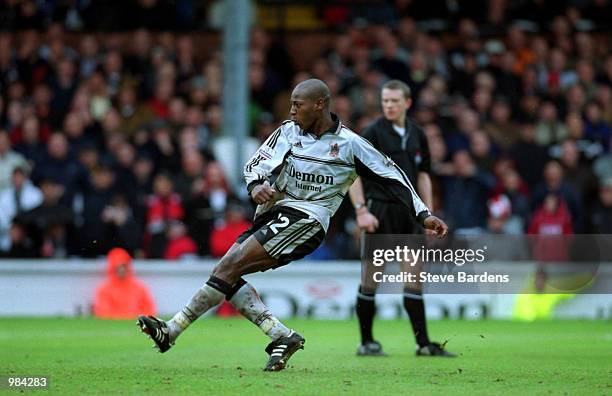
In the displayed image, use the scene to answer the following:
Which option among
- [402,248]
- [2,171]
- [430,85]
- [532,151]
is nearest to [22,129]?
[2,171]

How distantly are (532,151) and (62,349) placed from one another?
976cm

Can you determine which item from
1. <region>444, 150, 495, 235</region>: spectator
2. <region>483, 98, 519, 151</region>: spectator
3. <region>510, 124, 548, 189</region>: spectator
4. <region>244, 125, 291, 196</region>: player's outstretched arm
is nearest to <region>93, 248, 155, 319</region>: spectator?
<region>444, 150, 495, 235</region>: spectator

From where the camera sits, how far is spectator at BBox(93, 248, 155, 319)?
56.7ft

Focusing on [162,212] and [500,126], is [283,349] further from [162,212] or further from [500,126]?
[500,126]

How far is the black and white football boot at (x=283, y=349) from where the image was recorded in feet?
30.7

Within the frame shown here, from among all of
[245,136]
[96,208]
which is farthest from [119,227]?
[245,136]

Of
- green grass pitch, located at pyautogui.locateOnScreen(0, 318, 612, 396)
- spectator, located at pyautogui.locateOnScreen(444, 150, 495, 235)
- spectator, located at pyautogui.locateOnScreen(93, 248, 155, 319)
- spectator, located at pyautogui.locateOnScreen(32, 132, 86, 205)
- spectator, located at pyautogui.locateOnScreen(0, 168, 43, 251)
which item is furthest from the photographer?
spectator, located at pyautogui.locateOnScreen(32, 132, 86, 205)

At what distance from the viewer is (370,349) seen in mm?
11359

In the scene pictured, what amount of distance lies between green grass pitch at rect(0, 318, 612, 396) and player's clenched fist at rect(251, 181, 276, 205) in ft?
4.14

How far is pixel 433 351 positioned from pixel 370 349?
56 centimetres

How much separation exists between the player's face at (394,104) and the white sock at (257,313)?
2716 millimetres

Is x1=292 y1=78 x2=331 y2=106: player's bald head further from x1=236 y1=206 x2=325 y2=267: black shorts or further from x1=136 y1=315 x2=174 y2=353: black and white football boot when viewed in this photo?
x1=136 y1=315 x2=174 y2=353: black and white football boot

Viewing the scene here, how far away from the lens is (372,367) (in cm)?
1010

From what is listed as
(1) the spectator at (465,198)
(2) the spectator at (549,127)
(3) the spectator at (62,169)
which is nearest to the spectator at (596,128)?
(2) the spectator at (549,127)
